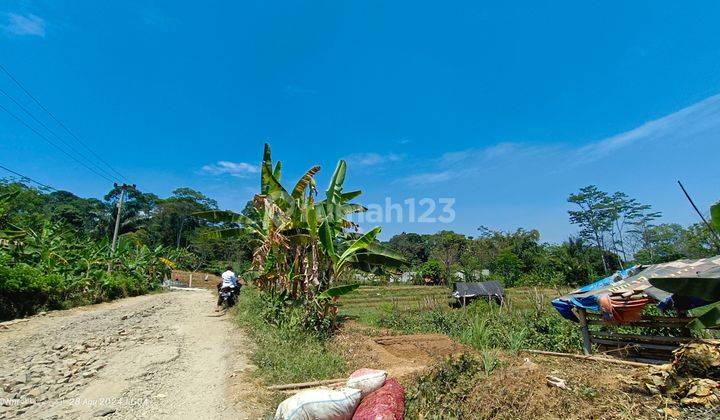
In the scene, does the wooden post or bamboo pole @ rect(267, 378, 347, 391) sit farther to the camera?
the wooden post

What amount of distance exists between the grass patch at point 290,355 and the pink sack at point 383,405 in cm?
175

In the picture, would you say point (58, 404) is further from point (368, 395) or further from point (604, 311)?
point (604, 311)

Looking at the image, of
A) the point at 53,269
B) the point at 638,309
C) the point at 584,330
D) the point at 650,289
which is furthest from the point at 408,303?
the point at 53,269

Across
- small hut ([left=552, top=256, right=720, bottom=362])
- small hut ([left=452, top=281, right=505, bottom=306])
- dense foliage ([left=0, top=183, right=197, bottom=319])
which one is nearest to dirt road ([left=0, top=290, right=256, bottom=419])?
dense foliage ([left=0, top=183, right=197, bottom=319])

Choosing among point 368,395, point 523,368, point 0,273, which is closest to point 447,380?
point 368,395

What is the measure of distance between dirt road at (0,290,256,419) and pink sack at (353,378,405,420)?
149 cm

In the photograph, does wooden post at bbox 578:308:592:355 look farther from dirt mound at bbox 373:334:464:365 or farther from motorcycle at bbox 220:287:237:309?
motorcycle at bbox 220:287:237:309

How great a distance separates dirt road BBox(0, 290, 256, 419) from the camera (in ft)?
14.3

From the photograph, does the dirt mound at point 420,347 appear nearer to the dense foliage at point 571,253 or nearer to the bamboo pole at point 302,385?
the bamboo pole at point 302,385

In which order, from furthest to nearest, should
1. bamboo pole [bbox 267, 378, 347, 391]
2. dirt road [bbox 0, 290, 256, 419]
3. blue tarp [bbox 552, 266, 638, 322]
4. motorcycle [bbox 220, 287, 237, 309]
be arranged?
motorcycle [bbox 220, 287, 237, 309] → blue tarp [bbox 552, 266, 638, 322] → bamboo pole [bbox 267, 378, 347, 391] → dirt road [bbox 0, 290, 256, 419]

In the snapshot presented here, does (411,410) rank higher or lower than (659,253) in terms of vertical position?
lower

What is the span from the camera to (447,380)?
4438mm

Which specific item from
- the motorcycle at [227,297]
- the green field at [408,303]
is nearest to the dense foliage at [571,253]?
the green field at [408,303]

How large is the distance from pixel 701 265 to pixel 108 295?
19.6 metres
